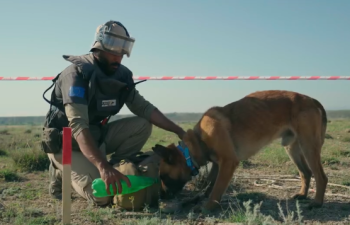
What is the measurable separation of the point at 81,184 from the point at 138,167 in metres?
0.73

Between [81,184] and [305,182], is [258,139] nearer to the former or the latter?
[305,182]

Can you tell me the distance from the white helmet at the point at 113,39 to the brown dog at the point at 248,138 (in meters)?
1.30

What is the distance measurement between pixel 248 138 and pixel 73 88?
239 cm

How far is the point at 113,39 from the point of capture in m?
4.73

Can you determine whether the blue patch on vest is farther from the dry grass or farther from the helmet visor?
the dry grass

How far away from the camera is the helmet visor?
4723 mm

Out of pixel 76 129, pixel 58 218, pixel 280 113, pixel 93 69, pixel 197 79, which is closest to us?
pixel 58 218

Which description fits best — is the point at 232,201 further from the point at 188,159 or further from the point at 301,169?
the point at 301,169

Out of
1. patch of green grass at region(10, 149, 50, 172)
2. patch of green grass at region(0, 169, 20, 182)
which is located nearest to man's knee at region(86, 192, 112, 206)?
patch of green grass at region(0, 169, 20, 182)

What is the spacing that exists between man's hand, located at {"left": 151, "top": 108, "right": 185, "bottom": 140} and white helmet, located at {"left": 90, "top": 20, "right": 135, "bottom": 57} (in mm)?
1085

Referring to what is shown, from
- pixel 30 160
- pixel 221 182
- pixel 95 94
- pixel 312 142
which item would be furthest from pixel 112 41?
pixel 30 160

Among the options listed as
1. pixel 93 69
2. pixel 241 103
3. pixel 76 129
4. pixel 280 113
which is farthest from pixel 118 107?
pixel 280 113

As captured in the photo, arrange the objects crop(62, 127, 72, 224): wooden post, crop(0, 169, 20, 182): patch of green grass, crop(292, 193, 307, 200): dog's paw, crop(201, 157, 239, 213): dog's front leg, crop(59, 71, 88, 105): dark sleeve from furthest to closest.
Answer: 1. crop(0, 169, 20, 182): patch of green grass
2. crop(292, 193, 307, 200): dog's paw
3. crop(201, 157, 239, 213): dog's front leg
4. crop(59, 71, 88, 105): dark sleeve
5. crop(62, 127, 72, 224): wooden post

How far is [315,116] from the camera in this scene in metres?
4.87
